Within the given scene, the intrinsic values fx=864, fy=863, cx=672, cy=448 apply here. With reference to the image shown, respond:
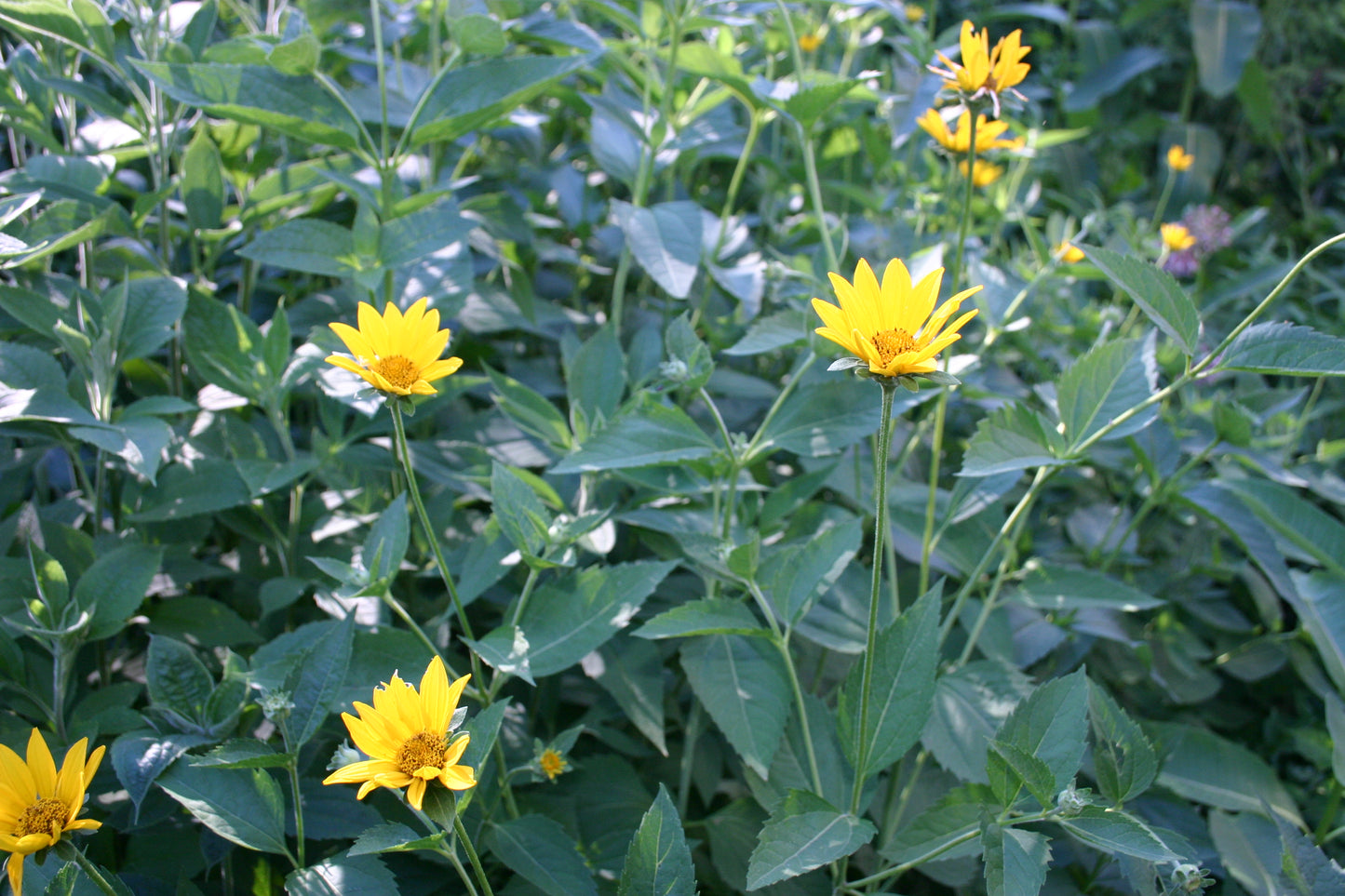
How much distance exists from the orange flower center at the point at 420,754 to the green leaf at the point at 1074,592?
79 cm

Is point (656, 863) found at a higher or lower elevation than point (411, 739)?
lower

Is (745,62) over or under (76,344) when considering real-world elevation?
over

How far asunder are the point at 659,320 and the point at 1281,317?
162cm

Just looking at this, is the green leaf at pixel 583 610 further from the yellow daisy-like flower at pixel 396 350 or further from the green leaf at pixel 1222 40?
the green leaf at pixel 1222 40

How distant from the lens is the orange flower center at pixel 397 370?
0.81 m

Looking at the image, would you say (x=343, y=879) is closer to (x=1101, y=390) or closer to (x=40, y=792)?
(x=40, y=792)

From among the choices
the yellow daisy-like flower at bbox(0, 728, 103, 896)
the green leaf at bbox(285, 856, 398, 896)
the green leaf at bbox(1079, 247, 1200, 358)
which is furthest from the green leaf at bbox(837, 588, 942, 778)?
the yellow daisy-like flower at bbox(0, 728, 103, 896)

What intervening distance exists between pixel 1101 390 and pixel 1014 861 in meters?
0.53

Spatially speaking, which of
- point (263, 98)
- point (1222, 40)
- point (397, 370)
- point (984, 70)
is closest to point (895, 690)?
point (397, 370)

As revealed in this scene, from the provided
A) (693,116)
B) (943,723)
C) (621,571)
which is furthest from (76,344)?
(943,723)

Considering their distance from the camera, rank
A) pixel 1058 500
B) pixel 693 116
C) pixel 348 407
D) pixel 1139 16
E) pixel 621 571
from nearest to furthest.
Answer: pixel 621 571 → pixel 348 407 → pixel 693 116 → pixel 1058 500 → pixel 1139 16

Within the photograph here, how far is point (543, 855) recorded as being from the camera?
910 millimetres

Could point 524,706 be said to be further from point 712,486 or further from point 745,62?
point 745,62

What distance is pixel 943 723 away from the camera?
40.9 inches
